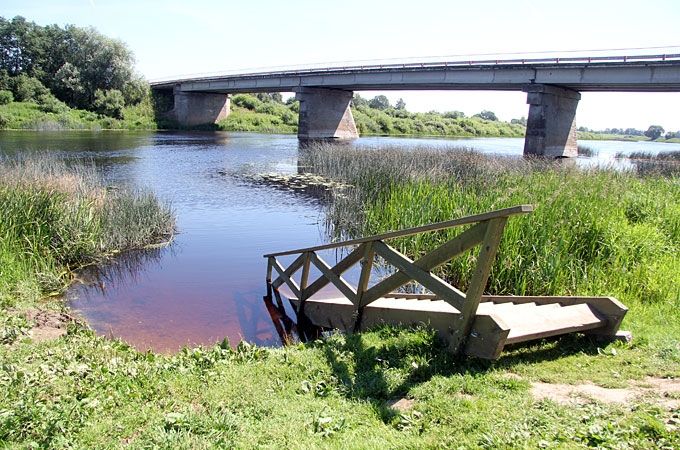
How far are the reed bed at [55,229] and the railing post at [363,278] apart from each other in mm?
5031

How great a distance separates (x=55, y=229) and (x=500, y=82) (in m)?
35.7

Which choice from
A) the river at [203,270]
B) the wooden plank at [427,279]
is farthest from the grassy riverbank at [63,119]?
the wooden plank at [427,279]

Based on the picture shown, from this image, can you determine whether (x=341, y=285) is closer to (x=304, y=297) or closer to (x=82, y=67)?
(x=304, y=297)

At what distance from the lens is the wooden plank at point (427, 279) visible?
489 cm

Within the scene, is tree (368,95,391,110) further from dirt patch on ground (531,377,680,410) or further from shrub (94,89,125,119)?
dirt patch on ground (531,377,680,410)

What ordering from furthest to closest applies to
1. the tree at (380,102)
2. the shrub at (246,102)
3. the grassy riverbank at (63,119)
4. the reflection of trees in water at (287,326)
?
the tree at (380,102), the shrub at (246,102), the grassy riverbank at (63,119), the reflection of trees in water at (287,326)

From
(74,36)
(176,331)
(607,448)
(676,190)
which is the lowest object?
(176,331)

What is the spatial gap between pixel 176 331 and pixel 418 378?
188 inches

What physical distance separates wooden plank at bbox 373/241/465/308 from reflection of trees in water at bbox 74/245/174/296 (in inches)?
252

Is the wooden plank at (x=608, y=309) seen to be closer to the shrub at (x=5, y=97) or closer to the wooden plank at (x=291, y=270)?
the wooden plank at (x=291, y=270)

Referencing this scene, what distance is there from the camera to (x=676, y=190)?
14320mm

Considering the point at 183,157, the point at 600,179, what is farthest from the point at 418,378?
the point at 183,157

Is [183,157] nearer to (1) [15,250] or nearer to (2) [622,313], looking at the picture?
(1) [15,250]

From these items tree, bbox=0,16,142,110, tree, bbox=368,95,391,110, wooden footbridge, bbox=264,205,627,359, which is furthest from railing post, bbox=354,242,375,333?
tree, bbox=368,95,391,110
